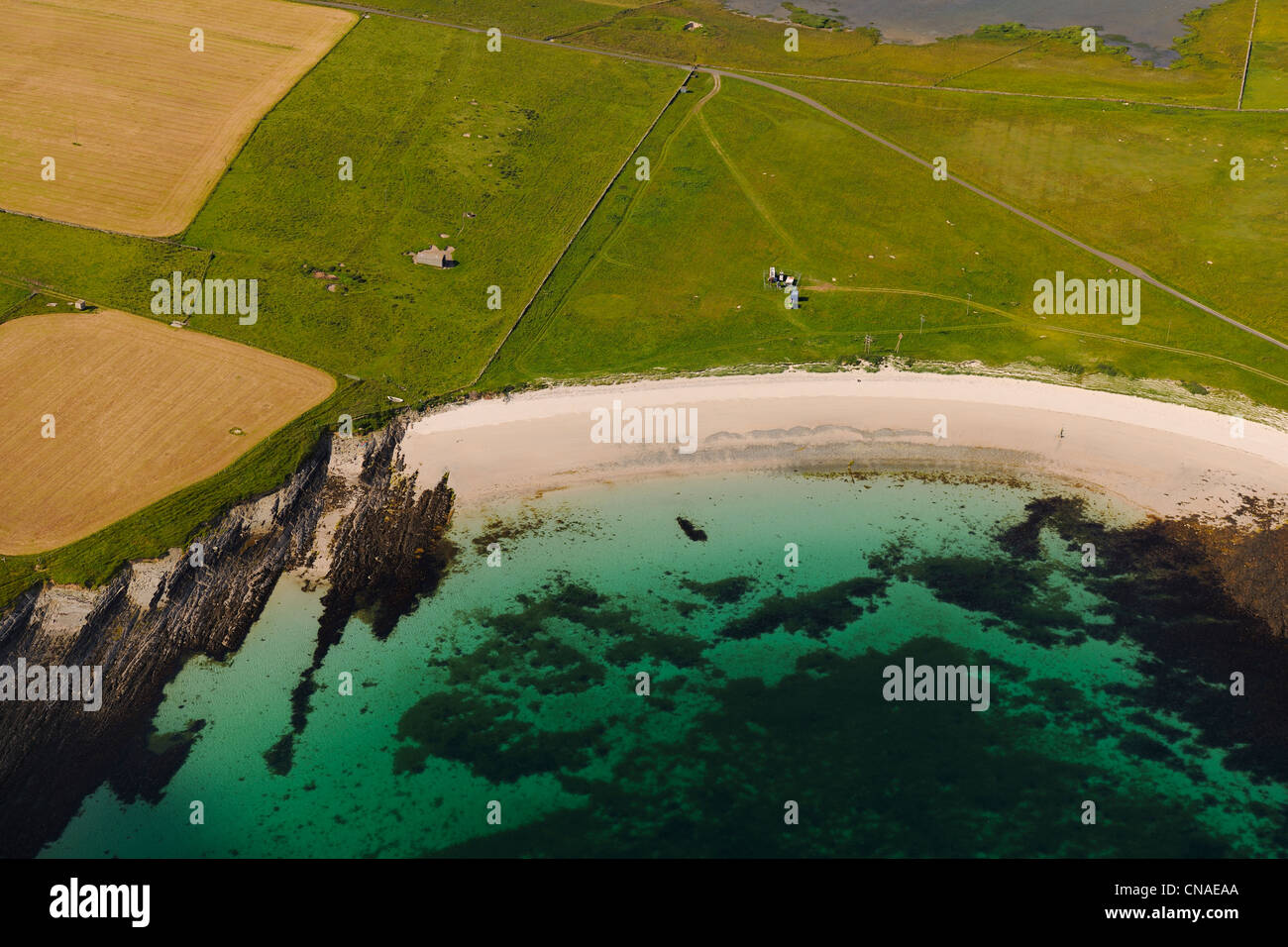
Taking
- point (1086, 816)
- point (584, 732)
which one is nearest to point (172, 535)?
point (584, 732)

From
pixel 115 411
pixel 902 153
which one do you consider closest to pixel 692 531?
pixel 115 411

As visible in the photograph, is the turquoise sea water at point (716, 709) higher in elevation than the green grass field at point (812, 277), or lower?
lower

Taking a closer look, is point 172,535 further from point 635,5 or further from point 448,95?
point 635,5

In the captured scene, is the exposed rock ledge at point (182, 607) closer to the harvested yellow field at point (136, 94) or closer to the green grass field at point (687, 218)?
the green grass field at point (687, 218)

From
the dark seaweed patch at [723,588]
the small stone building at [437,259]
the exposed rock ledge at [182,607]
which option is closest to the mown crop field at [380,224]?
the small stone building at [437,259]

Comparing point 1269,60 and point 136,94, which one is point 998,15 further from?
point 136,94
